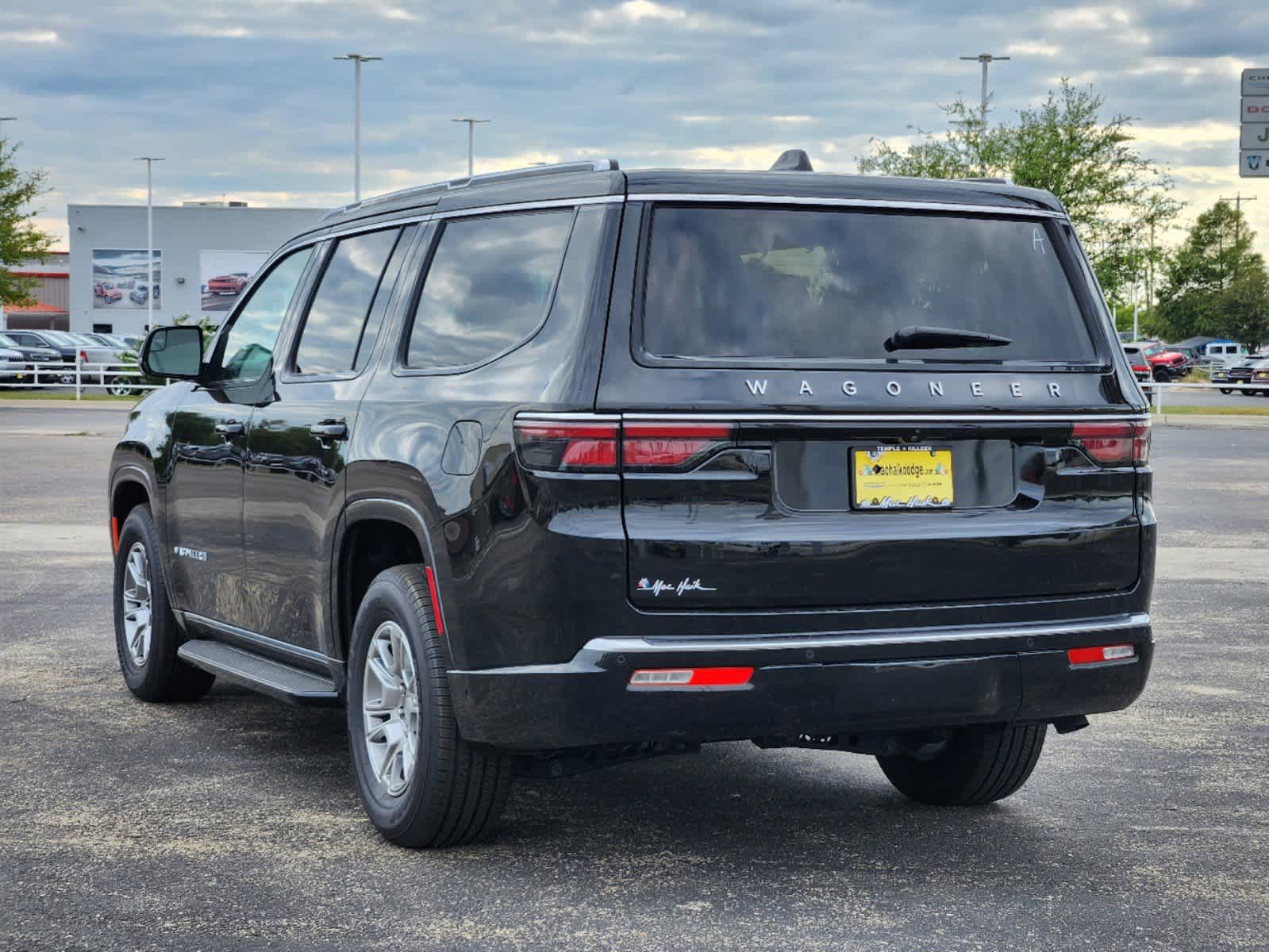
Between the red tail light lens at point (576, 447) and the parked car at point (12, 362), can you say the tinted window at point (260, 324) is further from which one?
the parked car at point (12, 362)

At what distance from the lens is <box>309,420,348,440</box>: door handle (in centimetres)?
539

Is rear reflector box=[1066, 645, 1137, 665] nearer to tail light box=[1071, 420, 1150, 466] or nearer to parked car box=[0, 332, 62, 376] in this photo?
tail light box=[1071, 420, 1150, 466]

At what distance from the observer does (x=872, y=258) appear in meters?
4.75

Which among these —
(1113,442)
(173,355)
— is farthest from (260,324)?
(1113,442)

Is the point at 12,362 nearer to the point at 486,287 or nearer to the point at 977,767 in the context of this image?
the point at 486,287

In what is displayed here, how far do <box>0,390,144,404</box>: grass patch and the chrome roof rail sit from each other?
113 feet

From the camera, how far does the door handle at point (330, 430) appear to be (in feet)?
17.7

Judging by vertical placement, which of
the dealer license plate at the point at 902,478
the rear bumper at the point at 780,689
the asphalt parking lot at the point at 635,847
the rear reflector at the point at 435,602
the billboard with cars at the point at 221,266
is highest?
the billboard with cars at the point at 221,266

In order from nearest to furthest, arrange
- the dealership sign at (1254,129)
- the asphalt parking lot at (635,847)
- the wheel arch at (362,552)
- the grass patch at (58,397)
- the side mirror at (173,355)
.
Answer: the asphalt parking lot at (635,847) < the wheel arch at (362,552) < the side mirror at (173,355) < the dealership sign at (1254,129) < the grass patch at (58,397)

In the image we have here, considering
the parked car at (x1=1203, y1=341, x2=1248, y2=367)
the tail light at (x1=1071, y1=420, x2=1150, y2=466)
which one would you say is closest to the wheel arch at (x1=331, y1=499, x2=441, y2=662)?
the tail light at (x1=1071, y1=420, x2=1150, y2=466)

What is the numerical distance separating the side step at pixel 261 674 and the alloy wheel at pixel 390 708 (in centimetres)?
38

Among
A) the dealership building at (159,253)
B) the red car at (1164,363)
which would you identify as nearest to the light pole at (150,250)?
the dealership building at (159,253)

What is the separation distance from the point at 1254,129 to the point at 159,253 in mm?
66804

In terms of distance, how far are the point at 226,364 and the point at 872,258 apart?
295 centimetres
